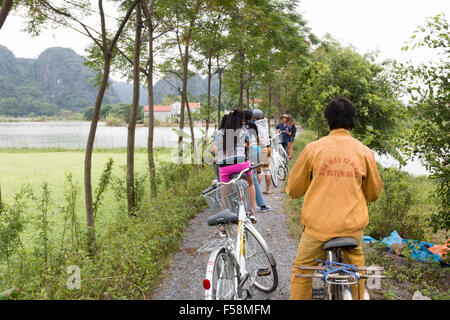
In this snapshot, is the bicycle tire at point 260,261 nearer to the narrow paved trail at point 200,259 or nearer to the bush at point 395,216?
the narrow paved trail at point 200,259

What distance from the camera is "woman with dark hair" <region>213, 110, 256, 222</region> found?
449 cm

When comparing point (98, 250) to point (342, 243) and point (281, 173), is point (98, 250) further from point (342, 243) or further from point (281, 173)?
point (281, 173)

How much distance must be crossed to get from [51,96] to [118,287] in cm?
6019

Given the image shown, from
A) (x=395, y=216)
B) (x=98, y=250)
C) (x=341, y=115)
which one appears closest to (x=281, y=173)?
(x=395, y=216)

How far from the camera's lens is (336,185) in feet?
6.81

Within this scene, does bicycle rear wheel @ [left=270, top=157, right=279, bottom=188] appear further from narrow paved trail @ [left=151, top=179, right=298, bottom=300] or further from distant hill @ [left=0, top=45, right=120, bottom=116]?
distant hill @ [left=0, top=45, right=120, bottom=116]

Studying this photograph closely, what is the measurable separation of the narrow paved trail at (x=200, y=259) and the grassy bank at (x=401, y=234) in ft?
1.04

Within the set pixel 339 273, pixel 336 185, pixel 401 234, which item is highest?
pixel 336 185

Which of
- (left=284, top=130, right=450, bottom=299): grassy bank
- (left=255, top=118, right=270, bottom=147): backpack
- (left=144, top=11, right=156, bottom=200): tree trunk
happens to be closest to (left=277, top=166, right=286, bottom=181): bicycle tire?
(left=284, top=130, right=450, bottom=299): grassy bank

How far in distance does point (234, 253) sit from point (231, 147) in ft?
6.60

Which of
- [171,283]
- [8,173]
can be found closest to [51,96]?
[8,173]

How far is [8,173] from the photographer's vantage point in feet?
63.5

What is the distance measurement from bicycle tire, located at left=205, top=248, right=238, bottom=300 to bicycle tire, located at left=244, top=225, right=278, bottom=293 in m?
0.43
